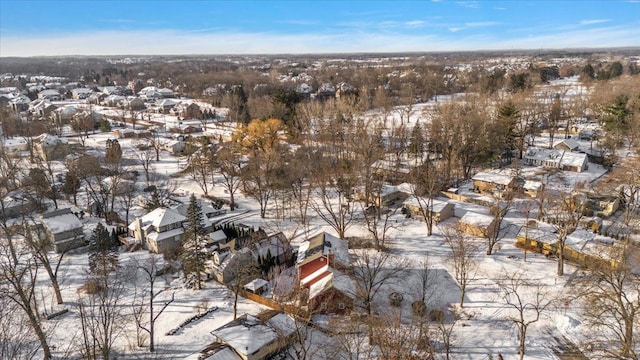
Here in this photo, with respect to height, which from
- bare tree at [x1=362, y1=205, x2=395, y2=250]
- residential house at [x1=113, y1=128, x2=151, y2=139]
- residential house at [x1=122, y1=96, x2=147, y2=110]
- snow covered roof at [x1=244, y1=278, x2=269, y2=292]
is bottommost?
snow covered roof at [x1=244, y1=278, x2=269, y2=292]

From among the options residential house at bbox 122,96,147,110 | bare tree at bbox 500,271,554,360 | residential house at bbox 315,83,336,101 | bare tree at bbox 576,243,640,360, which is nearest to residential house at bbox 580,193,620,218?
bare tree at bbox 576,243,640,360

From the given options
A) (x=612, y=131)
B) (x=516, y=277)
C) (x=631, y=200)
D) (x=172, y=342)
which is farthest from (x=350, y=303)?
(x=612, y=131)

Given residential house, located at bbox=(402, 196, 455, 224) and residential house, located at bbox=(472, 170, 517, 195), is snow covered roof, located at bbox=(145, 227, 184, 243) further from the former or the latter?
residential house, located at bbox=(472, 170, 517, 195)

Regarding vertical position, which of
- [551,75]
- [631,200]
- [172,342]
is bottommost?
[172,342]

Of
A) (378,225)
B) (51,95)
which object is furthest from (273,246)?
(51,95)

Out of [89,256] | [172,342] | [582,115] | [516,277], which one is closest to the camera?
[172,342]

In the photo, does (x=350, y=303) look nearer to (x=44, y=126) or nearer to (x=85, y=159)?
(x=85, y=159)

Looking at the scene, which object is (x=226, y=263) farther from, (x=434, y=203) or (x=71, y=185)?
(x=71, y=185)
